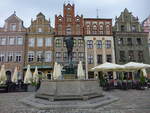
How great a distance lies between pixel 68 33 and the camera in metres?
27.5

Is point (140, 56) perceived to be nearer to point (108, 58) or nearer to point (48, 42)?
point (108, 58)

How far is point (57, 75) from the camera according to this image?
12.2 metres

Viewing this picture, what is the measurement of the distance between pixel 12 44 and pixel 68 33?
11.0 metres

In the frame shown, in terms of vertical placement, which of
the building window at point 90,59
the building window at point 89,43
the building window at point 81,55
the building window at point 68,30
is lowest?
the building window at point 90,59

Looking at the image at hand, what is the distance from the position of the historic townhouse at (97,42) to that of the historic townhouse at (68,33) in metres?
1.20

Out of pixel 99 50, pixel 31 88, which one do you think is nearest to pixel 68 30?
pixel 99 50

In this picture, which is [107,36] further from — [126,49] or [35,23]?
[35,23]

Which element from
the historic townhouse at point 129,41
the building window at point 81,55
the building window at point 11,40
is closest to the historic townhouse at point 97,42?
the building window at point 81,55

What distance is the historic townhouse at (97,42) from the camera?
26.8 m

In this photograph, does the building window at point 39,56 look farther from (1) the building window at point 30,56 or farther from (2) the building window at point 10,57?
(2) the building window at point 10,57

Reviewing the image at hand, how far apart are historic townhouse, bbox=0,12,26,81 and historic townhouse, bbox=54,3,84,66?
6.66 m

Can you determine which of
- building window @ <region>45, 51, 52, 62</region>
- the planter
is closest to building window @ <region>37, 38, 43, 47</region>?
building window @ <region>45, 51, 52, 62</region>

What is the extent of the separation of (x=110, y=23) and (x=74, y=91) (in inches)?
946

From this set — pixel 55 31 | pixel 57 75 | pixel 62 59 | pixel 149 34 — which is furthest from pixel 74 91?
pixel 149 34
